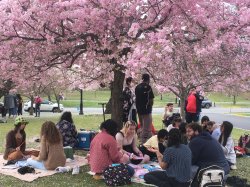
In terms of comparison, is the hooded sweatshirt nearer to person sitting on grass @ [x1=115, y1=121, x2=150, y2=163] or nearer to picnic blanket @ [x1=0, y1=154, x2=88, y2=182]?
person sitting on grass @ [x1=115, y1=121, x2=150, y2=163]

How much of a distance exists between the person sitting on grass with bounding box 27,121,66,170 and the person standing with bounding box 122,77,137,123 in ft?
10.7

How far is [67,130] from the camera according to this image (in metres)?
9.91

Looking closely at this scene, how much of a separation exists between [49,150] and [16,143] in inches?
47.8

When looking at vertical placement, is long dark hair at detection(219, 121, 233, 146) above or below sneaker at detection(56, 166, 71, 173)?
above

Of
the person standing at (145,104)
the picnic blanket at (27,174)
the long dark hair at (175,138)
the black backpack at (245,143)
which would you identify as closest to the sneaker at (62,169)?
the picnic blanket at (27,174)

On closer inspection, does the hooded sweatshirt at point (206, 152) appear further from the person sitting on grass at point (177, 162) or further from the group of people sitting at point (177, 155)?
the person sitting on grass at point (177, 162)

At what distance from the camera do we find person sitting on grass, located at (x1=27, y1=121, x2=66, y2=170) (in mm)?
8133

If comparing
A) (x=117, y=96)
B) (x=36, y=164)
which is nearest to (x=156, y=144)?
(x=117, y=96)

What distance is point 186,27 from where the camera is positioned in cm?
896

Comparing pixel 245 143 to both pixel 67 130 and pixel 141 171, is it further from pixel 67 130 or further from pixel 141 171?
pixel 67 130

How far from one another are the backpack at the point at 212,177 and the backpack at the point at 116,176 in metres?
1.59

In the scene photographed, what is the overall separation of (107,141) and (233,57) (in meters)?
4.48

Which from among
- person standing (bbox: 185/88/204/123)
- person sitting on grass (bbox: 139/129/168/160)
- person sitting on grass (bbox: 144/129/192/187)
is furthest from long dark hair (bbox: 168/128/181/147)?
person standing (bbox: 185/88/204/123)

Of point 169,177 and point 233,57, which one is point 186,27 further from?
point 169,177
